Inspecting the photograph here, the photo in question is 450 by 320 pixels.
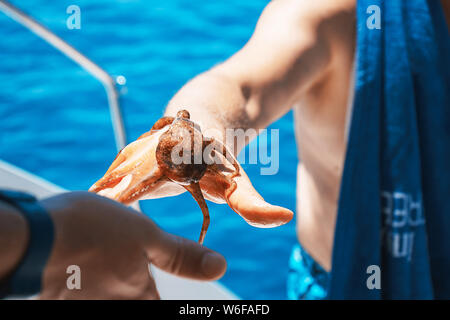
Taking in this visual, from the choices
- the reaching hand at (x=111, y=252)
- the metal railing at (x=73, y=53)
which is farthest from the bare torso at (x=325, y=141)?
the reaching hand at (x=111, y=252)

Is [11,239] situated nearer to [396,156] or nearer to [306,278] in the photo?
[396,156]

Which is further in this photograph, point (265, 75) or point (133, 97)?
point (133, 97)

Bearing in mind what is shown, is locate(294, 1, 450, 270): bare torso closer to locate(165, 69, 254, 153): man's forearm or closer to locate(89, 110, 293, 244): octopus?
locate(165, 69, 254, 153): man's forearm

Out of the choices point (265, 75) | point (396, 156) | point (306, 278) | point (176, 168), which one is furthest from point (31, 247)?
point (306, 278)

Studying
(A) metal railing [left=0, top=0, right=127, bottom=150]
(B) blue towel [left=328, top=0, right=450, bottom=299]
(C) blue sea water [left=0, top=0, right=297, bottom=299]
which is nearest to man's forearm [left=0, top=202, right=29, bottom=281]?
(B) blue towel [left=328, top=0, right=450, bottom=299]
